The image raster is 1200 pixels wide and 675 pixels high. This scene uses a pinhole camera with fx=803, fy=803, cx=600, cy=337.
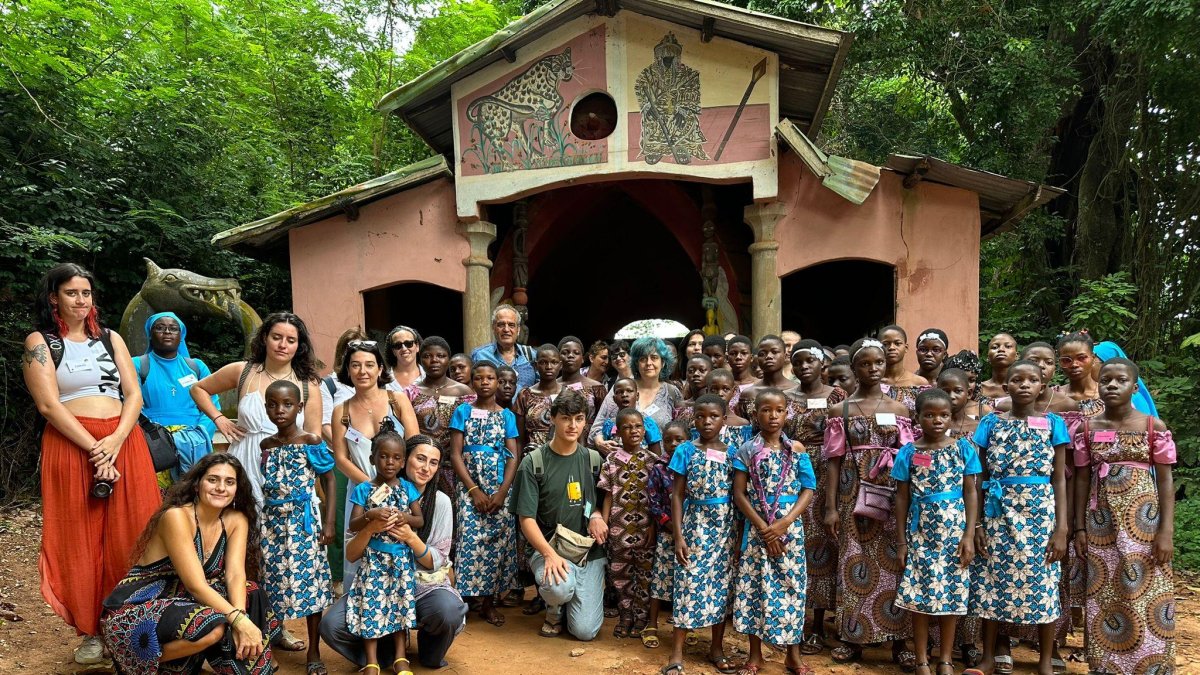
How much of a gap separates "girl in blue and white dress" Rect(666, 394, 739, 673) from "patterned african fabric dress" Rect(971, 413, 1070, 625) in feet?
4.16

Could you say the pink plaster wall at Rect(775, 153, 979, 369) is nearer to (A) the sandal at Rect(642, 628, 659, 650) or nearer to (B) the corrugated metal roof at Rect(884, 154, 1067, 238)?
(B) the corrugated metal roof at Rect(884, 154, 1067, 238)

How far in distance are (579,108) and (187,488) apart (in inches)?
221

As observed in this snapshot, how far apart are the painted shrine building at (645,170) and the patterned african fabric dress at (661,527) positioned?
349cm

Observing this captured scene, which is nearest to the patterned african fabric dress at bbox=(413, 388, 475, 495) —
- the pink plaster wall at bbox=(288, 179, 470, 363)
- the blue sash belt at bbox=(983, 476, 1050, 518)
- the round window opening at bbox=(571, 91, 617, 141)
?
the blue sash belt at bbox=(983, 476, 1050, 518)

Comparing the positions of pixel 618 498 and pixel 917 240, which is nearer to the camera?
pixel 618 498

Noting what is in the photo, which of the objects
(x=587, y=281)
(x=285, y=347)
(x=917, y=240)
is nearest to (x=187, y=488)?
(x=285, y=347)

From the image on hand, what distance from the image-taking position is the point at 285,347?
4082 mm

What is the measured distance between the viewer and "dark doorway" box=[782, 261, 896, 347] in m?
11.8

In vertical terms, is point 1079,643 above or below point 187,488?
below

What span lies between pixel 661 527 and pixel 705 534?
458 millimetres

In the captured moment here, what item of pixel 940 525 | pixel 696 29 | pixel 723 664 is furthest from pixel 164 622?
pixel 696 29

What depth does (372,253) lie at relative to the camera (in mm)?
8180

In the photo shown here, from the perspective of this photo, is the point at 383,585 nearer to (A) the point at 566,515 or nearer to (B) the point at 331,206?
(A) the point at 566,515

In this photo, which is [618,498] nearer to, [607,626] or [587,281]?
[607,626]
